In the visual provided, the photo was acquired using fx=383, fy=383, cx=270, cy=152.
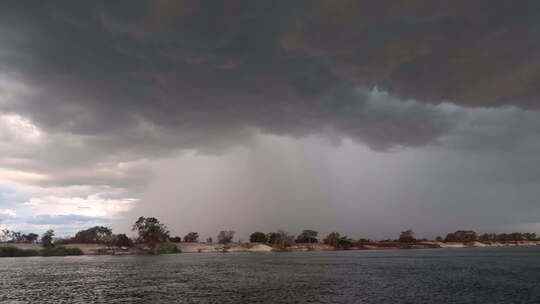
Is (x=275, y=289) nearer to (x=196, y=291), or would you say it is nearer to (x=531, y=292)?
(x=196, y=291)

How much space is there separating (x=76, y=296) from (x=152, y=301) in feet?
52.6

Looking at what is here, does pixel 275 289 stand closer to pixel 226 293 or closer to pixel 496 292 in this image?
pixel 226 293

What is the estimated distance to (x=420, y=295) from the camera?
61.4 m

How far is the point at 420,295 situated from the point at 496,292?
14.6 metres

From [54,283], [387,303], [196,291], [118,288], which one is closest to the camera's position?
[387,303]

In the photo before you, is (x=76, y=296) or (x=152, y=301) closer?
(x=152, y=301)

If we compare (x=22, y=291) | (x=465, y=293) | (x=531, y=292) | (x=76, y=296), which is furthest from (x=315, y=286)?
(x=22, y=291)

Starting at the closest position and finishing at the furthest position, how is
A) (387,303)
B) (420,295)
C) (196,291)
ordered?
(387,303), (420,295), (196,291)

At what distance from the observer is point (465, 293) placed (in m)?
63.7

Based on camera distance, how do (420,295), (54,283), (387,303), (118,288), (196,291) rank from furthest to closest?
(54,283), (118,288), (196,291), (420,295), (387,303)

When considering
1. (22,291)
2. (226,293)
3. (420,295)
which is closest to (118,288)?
(22,291)

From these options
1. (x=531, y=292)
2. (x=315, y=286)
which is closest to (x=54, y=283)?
(x=315, y=286)

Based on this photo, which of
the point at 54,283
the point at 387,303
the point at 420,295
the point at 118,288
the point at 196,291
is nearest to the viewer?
the point at 387,303

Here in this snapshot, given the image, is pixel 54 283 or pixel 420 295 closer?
pixel 420 295
